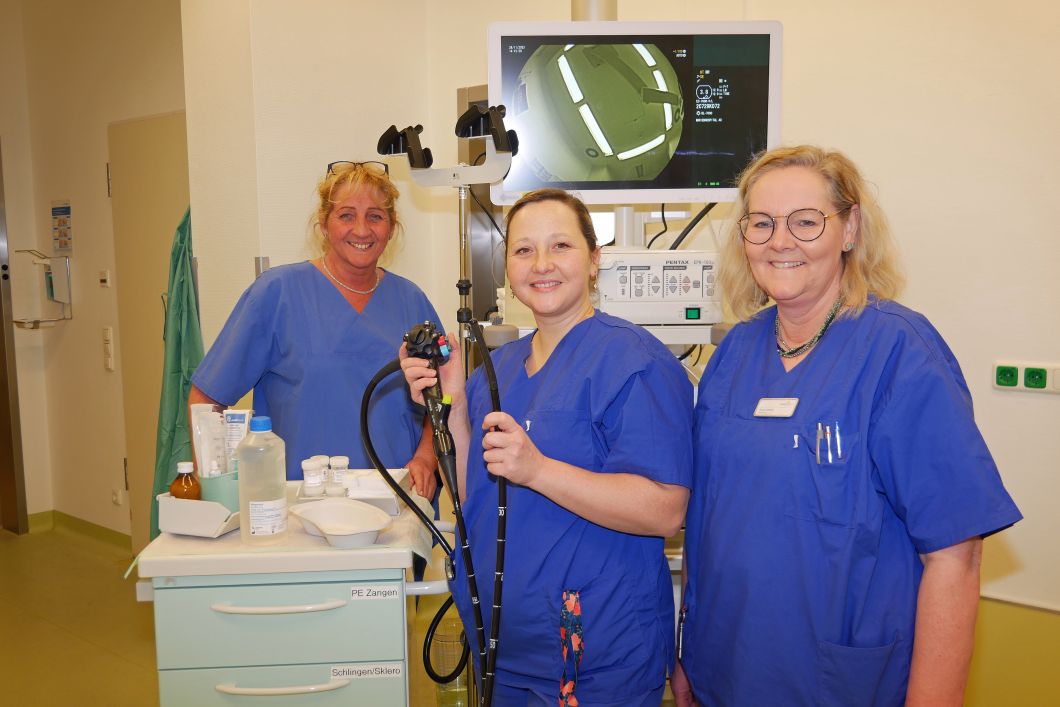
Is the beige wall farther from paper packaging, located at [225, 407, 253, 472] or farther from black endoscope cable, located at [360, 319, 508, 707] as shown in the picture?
black endoscope cable, located at [360, 319, 508, 707]

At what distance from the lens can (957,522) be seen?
3.45 feet

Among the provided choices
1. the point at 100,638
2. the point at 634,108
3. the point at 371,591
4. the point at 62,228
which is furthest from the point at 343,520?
the point at 62,228

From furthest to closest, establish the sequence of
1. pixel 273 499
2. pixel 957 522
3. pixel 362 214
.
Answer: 1. pixel 362 214
2. pixel 273 499
3. pixel 957 522

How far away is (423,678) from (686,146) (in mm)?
1811

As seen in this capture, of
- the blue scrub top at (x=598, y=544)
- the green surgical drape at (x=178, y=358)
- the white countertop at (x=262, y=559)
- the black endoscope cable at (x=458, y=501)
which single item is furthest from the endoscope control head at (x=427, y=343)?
the green surgical drape at (x=178, y=358)

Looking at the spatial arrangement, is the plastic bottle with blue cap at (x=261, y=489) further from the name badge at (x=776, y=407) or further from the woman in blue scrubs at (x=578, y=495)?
the name badge at (x=776, y=407)

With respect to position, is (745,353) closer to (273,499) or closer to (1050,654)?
(273,499)

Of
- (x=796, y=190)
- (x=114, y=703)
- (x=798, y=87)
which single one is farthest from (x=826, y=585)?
→ (x=114, y=703)

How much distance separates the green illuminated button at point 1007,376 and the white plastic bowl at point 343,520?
169 cm

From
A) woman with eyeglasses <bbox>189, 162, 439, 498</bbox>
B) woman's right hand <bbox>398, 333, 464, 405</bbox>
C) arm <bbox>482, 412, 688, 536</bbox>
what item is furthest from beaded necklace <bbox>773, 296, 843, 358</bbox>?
woman with eyeglasses <bbox>189, 162, 439, 498</bbox>

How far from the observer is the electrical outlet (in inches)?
81.1

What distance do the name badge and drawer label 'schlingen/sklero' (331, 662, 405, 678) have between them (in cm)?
70

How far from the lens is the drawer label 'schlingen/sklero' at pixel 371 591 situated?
1.29 m

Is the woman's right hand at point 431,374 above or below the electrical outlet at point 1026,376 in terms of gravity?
above
